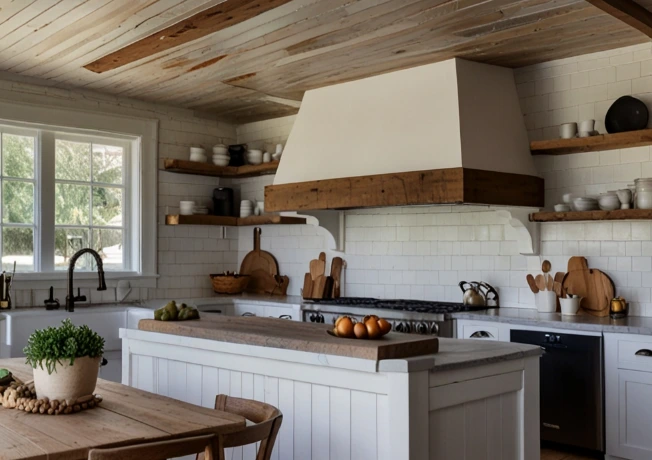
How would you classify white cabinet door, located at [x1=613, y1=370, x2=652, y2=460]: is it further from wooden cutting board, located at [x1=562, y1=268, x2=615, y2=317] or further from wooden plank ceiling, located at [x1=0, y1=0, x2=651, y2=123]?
wooden plank ceiling, located at [x1=0, y1=0, x2=651, y2=123]

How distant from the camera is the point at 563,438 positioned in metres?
4.87

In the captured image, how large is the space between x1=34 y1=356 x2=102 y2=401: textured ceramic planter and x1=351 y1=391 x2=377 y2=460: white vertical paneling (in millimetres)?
1036

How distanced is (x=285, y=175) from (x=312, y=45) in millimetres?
1550

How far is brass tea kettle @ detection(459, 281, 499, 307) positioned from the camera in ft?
18.7

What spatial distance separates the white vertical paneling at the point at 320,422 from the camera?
10.0 feet

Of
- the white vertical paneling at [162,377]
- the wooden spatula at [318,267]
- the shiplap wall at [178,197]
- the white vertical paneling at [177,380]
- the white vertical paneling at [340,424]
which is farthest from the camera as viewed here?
the wooden spatula at [318,267]

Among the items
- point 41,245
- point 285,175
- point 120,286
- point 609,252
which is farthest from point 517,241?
point 41,245

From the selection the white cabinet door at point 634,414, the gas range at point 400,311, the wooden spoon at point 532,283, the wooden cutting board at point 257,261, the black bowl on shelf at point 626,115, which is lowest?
the white cabinet door at point 634,414

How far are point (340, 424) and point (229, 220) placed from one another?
4.79 metres

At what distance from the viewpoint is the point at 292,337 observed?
3.25 metres

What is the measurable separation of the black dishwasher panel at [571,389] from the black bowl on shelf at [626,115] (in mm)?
1486

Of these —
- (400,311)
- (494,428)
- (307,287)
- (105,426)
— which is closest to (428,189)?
(400,311)

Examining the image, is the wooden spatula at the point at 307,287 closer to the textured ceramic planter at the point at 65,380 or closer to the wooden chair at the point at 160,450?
the textured ceramic planter at the point at 65,380

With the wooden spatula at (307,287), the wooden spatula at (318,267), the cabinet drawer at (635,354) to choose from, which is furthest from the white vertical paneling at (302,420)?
the wooden spatula at (318,267)
